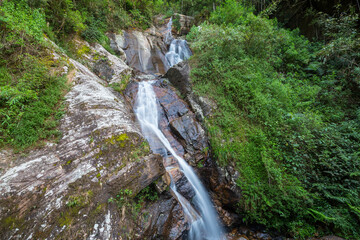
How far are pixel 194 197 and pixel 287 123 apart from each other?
443cm

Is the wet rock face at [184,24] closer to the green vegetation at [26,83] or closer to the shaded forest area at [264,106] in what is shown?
the shaded forest area at [264,106]

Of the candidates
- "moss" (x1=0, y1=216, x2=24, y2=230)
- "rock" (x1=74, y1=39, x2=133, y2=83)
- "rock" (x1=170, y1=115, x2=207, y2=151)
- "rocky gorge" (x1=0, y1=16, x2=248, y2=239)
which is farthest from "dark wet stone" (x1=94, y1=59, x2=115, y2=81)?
"moss" (x1=0, y1=216, x2=24, y2=230)

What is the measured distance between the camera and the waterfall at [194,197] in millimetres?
4316

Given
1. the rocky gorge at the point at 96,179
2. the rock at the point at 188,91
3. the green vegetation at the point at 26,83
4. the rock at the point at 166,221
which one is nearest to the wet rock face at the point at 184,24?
the rock at the point at 188,91

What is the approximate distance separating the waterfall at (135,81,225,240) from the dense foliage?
1.11 meters

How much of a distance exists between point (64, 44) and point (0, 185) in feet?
23.4

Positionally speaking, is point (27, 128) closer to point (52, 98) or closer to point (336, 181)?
point (52, 98)

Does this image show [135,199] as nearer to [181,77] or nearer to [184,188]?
[184,188]

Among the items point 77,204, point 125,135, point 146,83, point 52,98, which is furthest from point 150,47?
point 77,204

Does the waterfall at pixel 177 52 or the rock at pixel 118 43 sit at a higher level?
the rock at pixel 118 43

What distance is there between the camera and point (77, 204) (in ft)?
8.16

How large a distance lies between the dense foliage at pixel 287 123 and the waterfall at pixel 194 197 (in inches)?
43.7

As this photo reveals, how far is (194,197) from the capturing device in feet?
15.8

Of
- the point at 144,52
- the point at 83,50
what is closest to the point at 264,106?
the point at 83,50
